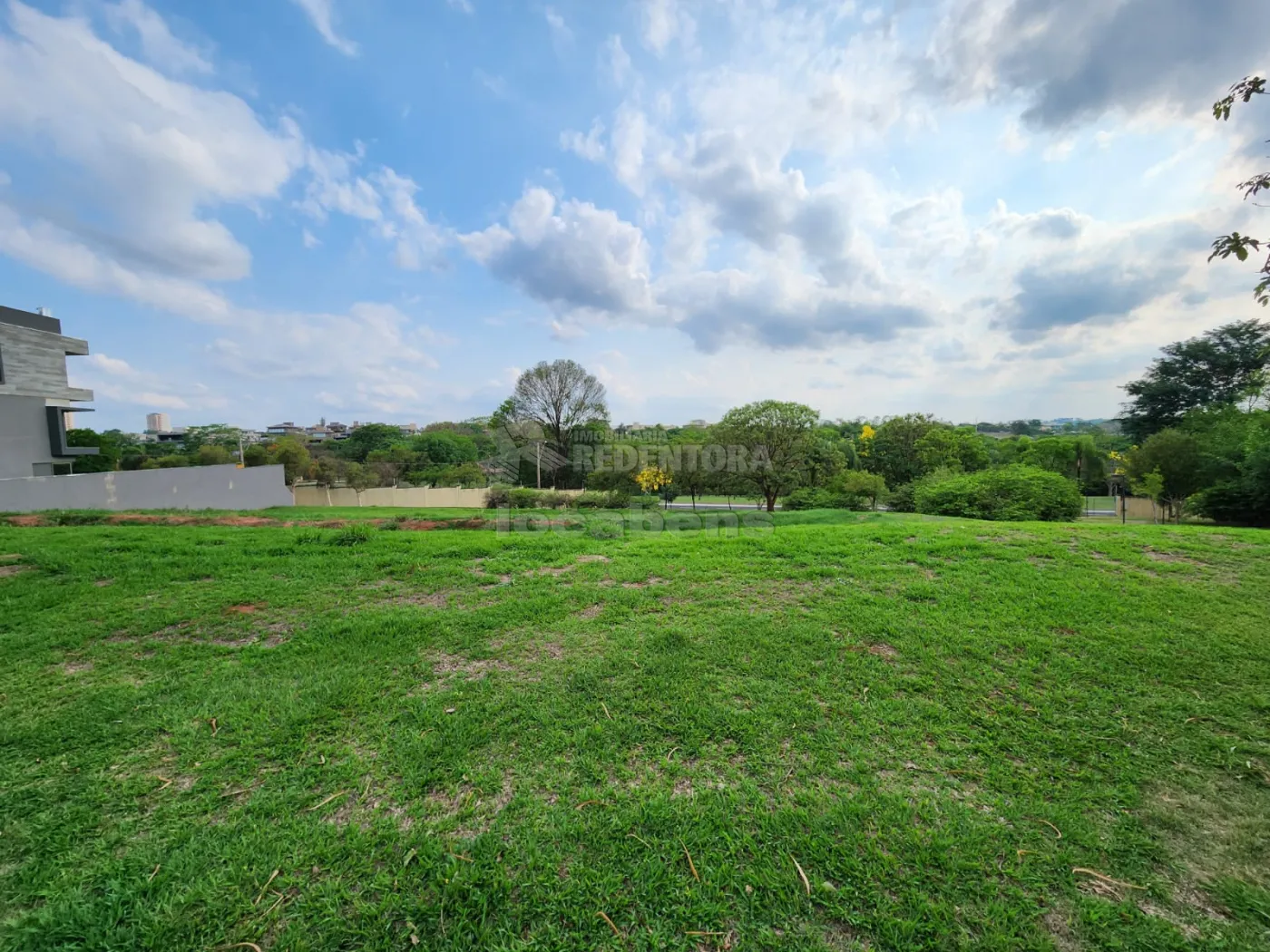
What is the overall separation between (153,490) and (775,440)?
23.3 m

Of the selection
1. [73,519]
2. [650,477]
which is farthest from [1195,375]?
[73,519]

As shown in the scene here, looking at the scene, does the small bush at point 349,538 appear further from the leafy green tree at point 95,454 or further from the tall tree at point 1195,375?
the tall tree at point 1195,375

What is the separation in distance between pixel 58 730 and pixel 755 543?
5.49 m

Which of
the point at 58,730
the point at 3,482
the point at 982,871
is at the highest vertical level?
the point at 3,482

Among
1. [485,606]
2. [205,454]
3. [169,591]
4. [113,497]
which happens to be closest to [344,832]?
[485,606]

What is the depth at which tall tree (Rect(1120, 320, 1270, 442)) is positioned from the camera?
26109 millimetres

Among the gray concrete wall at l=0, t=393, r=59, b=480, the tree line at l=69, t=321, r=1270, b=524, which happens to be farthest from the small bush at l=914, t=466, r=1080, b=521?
the gray concrete wall at l=0, t=393, r=59, b=480

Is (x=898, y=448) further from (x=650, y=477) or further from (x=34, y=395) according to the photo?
(x=34, y=395)

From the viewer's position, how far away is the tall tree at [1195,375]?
26.1m

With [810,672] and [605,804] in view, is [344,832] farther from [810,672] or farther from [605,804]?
[810,672]

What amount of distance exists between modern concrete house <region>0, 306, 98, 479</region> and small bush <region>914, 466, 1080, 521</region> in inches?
1368

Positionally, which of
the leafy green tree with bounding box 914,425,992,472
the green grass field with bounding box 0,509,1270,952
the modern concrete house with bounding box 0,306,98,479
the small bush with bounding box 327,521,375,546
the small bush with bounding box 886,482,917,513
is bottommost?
the small bush with bounding box 886,482,917,513

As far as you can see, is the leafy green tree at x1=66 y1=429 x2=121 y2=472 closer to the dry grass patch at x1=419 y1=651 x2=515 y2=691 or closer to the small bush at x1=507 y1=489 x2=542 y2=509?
the small bush at x1=507 y1=489 x2=542 y2=509

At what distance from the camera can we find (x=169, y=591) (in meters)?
4.16
